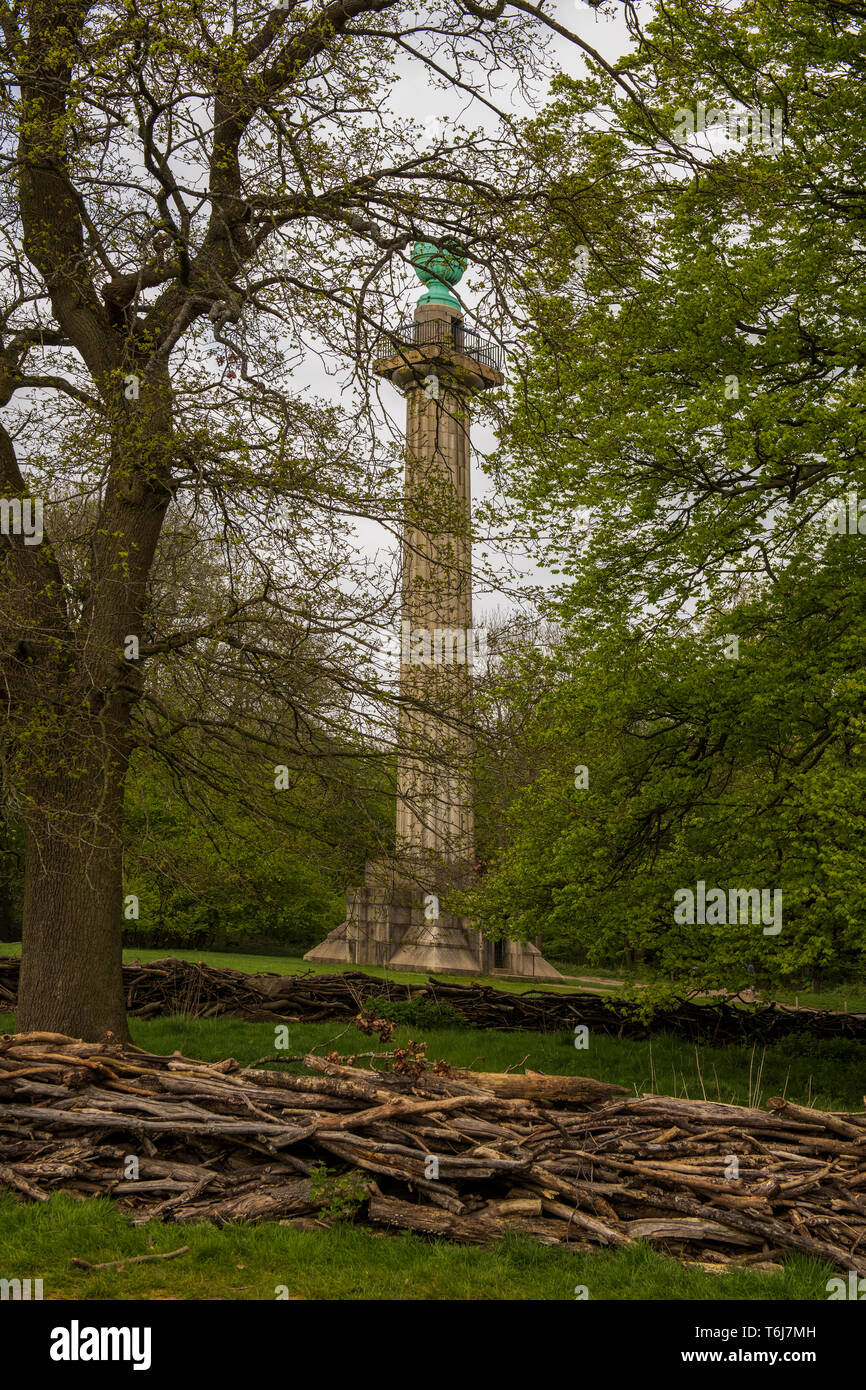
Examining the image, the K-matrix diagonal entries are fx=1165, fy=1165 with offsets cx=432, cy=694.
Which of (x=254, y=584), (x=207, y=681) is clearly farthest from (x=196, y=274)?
(x=207, y=681)

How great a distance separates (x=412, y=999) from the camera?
53.0 ft

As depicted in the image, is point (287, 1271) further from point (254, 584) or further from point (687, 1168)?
point (254, 584)

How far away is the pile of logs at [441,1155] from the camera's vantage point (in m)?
5.86

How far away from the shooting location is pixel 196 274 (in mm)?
10219

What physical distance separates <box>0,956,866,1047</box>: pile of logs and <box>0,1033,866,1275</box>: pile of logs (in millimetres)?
8370

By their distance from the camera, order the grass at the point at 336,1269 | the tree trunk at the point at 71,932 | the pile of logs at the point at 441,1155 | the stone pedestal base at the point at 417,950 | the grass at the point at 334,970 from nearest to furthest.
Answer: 1. the grass at the point at 336,1269
2. the pile of logs at the point at 441,1155
3. the tree trunk at the point at 71,932
4. the grass at the point at 334,970
5. the stone pedestal base at the point at 417,950

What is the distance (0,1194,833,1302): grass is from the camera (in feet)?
16.8

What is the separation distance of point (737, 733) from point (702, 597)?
1.88 m

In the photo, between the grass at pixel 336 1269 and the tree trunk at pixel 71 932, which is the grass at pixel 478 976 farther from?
the grass at pixel 336 1269

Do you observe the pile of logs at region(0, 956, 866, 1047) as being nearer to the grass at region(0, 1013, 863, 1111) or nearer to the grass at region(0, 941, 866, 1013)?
the grass at region(0, 1013, 863, 1111)

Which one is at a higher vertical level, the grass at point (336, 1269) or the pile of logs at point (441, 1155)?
the pile of logs at point (441, 1155)

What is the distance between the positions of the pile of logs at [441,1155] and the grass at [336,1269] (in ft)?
0.63

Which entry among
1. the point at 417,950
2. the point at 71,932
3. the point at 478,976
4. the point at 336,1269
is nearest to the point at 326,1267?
the point at 336,1269

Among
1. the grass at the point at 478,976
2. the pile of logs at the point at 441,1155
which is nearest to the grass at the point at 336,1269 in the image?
the pile of logs at the point at 441,1155
